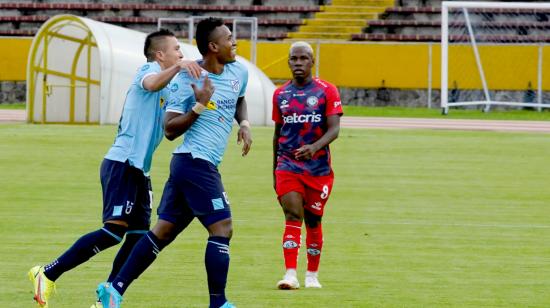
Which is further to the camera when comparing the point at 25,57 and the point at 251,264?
the point at 25,57

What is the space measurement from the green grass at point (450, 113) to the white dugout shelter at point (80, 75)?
5698 mm

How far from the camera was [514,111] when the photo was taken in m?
39.7

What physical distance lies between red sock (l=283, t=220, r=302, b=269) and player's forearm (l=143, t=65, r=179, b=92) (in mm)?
1890

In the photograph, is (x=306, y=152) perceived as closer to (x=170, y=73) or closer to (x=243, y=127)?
(x=243, y=127)

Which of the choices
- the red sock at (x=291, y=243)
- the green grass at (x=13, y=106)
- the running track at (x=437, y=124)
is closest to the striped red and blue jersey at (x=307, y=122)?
the red sock at (x=291, y=243)

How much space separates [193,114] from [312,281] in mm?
2169

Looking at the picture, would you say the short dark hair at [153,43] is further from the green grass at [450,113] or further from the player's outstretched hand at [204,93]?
the green grass at [450,113]

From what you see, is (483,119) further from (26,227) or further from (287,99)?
(287,99)

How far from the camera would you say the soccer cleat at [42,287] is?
8547mm

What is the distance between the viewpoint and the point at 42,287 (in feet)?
28.1

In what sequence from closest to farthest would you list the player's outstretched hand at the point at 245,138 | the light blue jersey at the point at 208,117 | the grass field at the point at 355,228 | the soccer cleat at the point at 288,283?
the light blue jersey at the point at 208,117 → the player's outstretched hand at the point at 245,138 → the grass field at the point at 355,228 → the soccer cleat at the point at 288,283

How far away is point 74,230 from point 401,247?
10.8ft

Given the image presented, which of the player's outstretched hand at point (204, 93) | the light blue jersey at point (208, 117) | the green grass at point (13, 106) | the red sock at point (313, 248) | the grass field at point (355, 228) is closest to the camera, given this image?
the player's outstretched hand at point (204, 93)

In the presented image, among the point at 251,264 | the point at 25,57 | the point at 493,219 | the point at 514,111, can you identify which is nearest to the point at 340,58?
the point at 514,111
